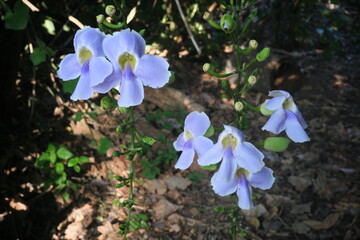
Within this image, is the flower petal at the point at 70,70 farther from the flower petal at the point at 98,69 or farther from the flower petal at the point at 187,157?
the flower petal at the point at 187,157

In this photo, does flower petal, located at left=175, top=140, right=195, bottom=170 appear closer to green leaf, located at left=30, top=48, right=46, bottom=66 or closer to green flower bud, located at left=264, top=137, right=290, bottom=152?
green flower bud, located at left=264, top=137, right=290, bottom=152

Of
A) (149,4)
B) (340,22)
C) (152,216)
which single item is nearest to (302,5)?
(340,22)

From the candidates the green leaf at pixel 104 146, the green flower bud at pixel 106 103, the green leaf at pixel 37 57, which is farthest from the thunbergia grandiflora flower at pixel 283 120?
the green leaf at pixel 104 146

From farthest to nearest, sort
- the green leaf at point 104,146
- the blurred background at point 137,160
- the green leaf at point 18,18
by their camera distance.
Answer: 1. the green leaf at point 104,146
2. the blurred background at point 137,160
3. the green leaf at point 18,18

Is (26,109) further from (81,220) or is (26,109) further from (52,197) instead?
(81,220)

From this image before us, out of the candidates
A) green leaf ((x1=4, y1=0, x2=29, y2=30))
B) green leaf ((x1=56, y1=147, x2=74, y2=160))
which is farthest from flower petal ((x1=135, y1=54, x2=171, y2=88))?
green leaf ((x1=56, y1=147, x2=74, y2=160))

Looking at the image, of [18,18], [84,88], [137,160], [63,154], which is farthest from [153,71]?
[137,160]
